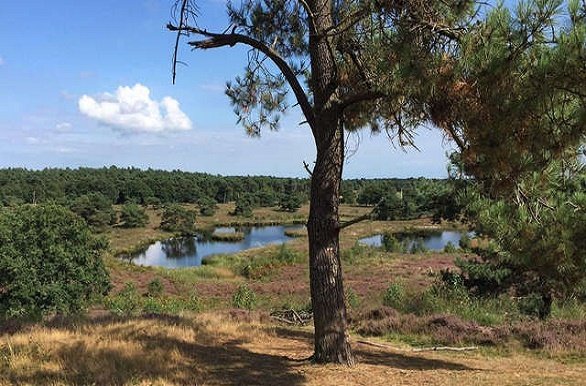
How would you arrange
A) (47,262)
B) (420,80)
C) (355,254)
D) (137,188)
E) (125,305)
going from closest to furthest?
1. (420,80)
2. (125,305)
3. (47,262)
4. (355,254)
5. (137,188)

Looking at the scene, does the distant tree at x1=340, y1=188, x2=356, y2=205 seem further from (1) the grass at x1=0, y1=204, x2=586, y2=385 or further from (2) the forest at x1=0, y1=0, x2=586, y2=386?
(1) the grass at x1=0, y1=204, x2=586, y2=385

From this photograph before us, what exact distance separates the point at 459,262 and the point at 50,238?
1856 cm

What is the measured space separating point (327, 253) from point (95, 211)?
271 ft

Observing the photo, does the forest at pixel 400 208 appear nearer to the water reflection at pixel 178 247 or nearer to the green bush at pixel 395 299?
the green bush at pixel 395 299

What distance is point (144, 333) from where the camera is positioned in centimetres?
759

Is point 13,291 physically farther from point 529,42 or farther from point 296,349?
point 529,42

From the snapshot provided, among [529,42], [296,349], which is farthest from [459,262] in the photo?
[529,42]

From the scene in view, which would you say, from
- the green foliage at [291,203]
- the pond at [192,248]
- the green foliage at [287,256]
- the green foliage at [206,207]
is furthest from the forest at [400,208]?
the green foliage at [291,203]

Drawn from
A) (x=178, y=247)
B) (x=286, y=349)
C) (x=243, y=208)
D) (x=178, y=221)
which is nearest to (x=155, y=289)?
(x=286, y=349)

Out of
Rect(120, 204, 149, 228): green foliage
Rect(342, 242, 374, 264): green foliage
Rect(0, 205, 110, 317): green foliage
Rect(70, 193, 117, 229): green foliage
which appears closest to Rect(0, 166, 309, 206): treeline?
Rect(120, 204, 149, 228): green foliage

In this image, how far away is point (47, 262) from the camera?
80.0 ft

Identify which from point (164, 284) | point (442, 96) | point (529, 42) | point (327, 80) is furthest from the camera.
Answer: point (164, 284)

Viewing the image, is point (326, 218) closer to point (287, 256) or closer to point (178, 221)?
point (287, 256)

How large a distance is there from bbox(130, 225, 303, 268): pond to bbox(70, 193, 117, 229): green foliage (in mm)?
10212
